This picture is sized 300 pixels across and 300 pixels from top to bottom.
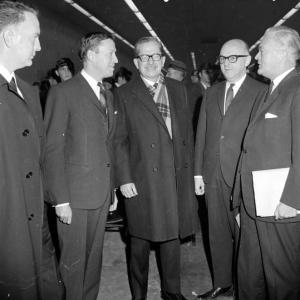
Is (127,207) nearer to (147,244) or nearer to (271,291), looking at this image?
(147,244)

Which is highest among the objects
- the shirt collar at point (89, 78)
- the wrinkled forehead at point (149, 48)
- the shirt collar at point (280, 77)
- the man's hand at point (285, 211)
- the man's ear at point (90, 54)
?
the wrinkled forehead at point (149, 48)

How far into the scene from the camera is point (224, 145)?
8.60 ft

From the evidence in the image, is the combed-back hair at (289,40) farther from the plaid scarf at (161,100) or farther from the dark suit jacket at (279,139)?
the plaid scarf at (161,100)

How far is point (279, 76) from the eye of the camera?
2123 millimetres

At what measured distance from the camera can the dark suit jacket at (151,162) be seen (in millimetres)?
2584

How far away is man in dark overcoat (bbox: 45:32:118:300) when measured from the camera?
7.09 feet

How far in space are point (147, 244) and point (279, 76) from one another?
1.54m

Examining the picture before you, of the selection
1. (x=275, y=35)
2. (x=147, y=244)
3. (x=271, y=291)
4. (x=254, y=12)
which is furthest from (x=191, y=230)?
(x=254, y=12)

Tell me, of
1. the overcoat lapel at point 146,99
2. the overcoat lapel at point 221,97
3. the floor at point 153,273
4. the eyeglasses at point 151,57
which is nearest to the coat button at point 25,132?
the overcoat lapel at point 146,99

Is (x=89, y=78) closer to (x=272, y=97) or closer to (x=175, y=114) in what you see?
(x=175, y=114)

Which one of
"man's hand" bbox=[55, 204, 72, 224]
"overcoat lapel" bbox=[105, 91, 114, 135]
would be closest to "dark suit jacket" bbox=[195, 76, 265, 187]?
"overcoat lapel" bbox=[105, 91, 114, 135]

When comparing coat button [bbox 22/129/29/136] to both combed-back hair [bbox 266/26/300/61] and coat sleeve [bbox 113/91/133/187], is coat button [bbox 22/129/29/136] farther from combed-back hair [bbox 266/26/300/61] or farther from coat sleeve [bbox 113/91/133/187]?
combed-back hair [bbox 266/26/300/61]

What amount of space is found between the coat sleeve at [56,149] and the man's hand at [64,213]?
0.13 ft

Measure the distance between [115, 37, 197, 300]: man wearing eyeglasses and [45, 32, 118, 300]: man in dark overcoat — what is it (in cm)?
24
